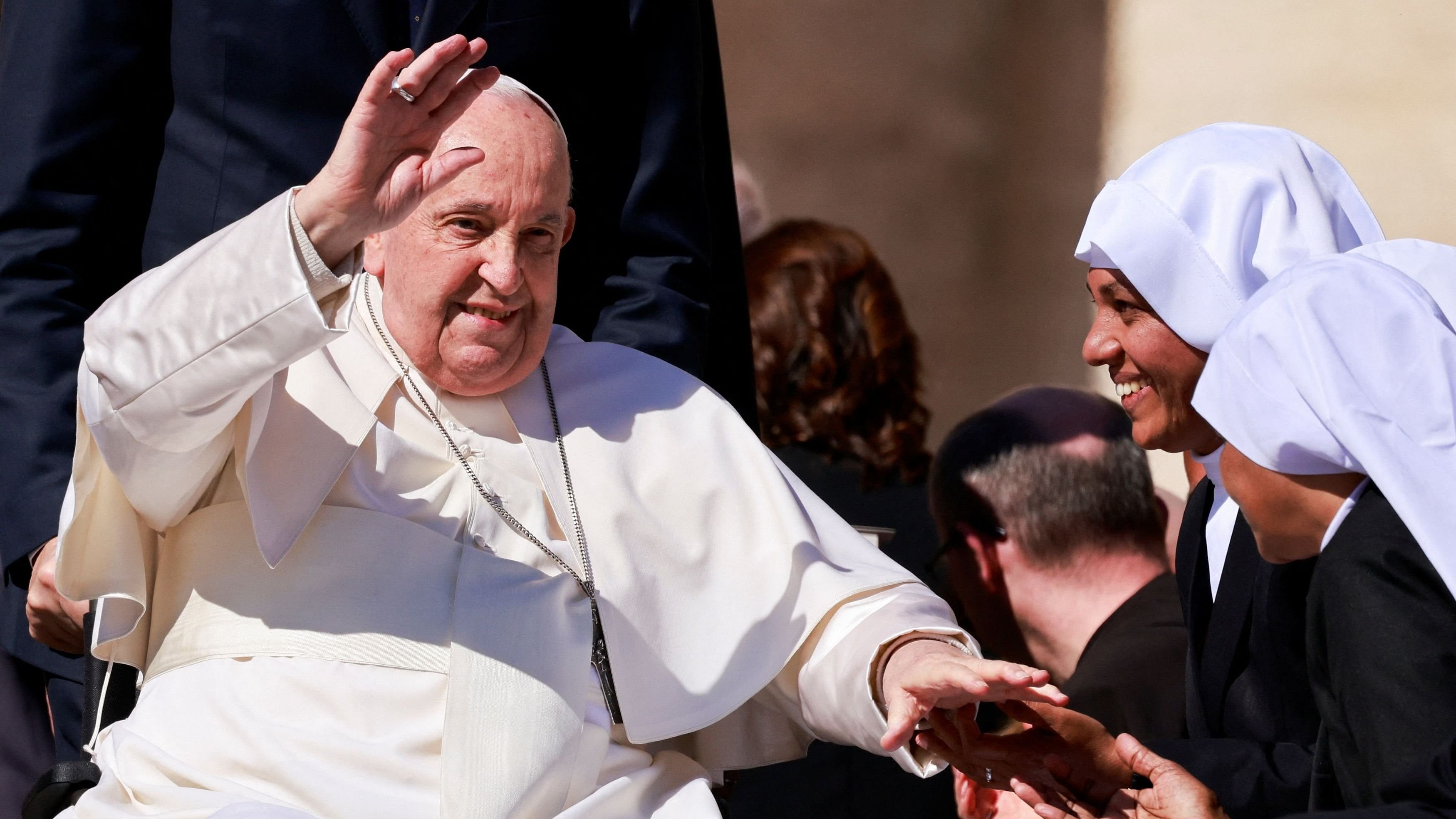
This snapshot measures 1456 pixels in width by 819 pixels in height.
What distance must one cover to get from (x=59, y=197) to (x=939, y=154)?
12.7ft

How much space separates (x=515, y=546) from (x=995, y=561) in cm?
168

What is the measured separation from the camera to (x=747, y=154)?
6.78 meters

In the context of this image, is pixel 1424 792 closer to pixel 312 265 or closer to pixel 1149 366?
pixel 1149 366

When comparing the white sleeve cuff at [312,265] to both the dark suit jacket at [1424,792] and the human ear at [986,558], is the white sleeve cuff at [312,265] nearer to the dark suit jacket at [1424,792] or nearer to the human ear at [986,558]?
the dark suit jacket at [1424,792]

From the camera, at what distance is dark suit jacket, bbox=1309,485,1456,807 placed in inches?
96.0

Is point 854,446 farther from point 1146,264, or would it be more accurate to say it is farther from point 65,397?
point 65,397

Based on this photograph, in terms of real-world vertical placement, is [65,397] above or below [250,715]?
above

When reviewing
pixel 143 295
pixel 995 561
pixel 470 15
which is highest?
pixel 470 15

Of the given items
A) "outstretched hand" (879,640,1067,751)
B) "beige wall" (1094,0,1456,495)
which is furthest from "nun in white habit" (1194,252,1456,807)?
"beige wall" (1094,0,1456,495)

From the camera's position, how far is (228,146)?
3637 mm

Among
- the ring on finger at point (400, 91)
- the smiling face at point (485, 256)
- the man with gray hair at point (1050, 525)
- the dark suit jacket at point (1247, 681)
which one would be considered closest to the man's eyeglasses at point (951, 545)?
the man with gray hair at point (1050, 525)

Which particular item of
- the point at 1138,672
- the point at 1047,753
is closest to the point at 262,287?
the point at 1047,753

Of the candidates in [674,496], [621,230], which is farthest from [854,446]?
[674,496]

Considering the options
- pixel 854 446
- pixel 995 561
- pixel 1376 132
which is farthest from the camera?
pixel 1376 132
